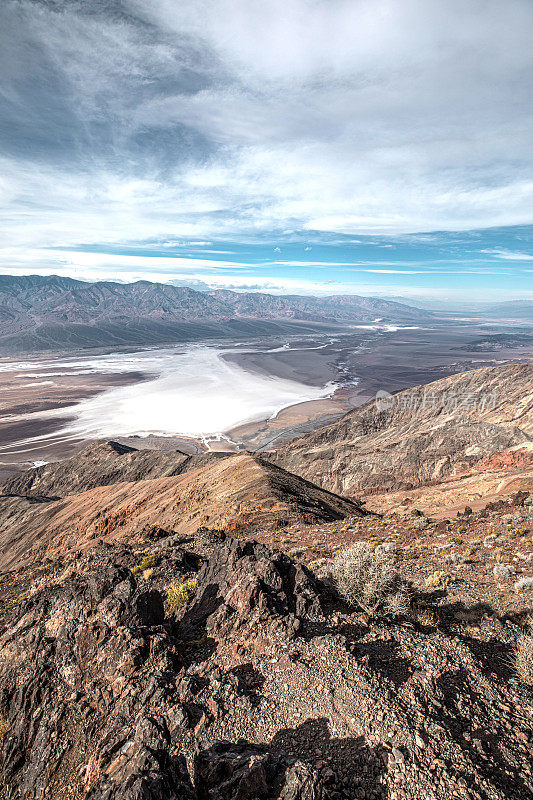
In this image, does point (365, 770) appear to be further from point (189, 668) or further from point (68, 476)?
point (68, 476)

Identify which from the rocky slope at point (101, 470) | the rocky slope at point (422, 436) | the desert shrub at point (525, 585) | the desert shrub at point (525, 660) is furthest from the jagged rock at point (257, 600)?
the rocky slope at point (101, 470)

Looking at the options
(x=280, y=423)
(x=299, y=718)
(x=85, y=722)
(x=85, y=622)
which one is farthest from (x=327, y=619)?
(x=280, y=423)

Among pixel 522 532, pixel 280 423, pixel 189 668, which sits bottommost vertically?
pixel 280 423

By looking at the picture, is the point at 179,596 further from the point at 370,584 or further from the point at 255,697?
the point at 370,584

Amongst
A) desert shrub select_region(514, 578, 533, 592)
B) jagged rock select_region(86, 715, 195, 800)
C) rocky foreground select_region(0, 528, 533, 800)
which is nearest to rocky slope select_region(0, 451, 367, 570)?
rocky foreground select_region(0, 528, 533, 800)

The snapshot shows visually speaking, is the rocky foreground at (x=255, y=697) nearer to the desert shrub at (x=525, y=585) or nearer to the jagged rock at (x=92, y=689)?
the jagged rock at (x=92, y=689)
